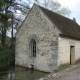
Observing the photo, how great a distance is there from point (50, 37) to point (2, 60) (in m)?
7.33

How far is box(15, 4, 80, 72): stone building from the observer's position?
14820 millimetres

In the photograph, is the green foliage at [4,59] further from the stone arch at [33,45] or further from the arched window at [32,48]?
the arched window at [32,48]

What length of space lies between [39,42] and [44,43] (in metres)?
0.75

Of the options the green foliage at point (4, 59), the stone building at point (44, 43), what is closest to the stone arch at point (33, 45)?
the stone building at point (44, 43)

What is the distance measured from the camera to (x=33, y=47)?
17328 millimetres

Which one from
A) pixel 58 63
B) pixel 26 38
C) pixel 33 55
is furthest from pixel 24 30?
pixel 58 63

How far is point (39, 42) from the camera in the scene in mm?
16312

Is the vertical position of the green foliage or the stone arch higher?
the stone arch

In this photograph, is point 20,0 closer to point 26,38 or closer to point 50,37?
point 26,38

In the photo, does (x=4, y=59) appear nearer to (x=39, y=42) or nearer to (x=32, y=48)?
(x=32, y=48)

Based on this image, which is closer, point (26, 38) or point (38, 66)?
point (38, 66)

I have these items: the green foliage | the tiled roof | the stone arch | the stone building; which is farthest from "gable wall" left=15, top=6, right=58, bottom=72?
the green foliage

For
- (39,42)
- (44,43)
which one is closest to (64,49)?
(44,43)

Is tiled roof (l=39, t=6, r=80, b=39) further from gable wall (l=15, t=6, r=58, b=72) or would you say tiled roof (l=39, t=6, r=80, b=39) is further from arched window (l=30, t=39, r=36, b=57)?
arched window (l=30, t=39, r=36, b=57)
